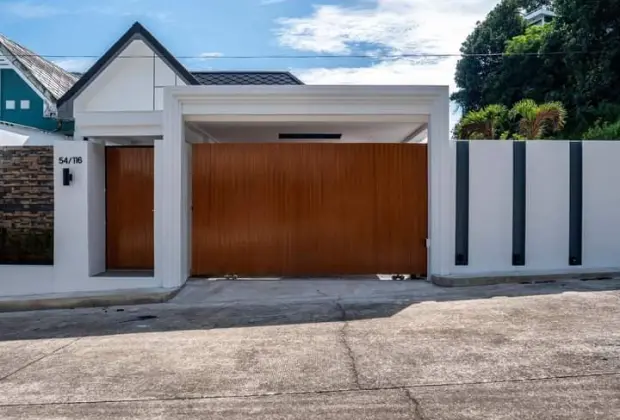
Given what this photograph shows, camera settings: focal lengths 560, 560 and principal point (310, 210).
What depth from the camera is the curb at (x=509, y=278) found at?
29.9 feet

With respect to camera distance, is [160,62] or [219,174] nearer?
[219,174]

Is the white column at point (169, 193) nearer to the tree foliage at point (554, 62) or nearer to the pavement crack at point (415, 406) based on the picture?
the pavement crack at point (415, 406)

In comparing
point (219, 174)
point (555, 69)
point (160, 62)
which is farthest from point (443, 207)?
point (555, 69)

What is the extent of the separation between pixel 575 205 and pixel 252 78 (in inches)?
421

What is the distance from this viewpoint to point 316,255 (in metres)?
10.0

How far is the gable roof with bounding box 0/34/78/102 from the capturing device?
1897 cm

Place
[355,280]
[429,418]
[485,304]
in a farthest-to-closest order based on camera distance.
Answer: [355,280]
[485,304]
[429,418]

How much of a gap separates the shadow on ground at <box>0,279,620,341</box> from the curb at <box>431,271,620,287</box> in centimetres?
20

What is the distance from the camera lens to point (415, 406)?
4.06 metres

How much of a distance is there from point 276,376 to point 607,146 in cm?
790

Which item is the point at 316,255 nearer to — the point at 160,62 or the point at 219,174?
the point at 219,174

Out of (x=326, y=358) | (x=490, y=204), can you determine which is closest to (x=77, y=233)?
(x=326, y=358)

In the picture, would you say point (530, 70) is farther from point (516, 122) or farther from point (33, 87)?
point (33, 87)

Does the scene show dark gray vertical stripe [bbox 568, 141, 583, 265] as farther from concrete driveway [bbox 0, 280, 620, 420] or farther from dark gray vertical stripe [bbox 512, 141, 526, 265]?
concrete driveway [bbox 0, 280, 620, 420]
